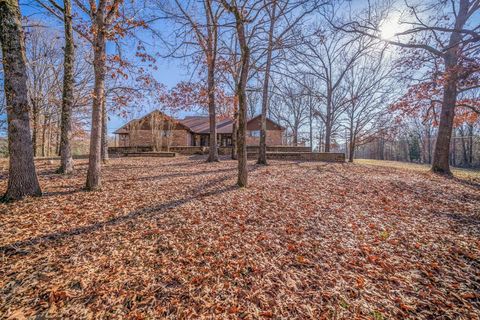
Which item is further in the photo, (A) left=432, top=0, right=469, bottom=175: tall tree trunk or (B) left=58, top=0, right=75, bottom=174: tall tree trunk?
(A) left=432, top=0, right=469, bottom=175: tall tree trunk

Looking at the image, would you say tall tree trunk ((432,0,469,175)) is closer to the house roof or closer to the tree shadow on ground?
the tree shadow on ground

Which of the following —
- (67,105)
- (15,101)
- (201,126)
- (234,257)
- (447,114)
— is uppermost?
(201,126)

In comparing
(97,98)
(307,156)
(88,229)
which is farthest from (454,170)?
(97,98)

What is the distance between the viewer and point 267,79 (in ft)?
32.1

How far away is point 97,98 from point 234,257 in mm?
4942

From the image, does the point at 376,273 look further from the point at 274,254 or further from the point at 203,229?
the point at 203,229

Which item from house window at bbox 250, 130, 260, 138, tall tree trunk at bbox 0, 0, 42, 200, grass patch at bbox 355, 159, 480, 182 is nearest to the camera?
tall tree trunk at bbox 0, 0, 42, 200

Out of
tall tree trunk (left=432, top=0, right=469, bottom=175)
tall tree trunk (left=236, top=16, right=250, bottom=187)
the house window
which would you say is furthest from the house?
tall tree trunk (left=236, top=16, right=250, bottom=187)

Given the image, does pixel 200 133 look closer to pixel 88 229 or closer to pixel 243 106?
pixel 243 106

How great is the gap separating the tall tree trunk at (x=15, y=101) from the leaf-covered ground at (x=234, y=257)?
1.62 feet

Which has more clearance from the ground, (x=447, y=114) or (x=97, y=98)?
(x=447, y=114)

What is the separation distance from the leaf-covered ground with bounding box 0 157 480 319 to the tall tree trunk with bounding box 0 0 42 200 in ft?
1.62

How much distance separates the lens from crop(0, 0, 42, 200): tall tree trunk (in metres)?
3.85

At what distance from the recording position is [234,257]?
2705mm
